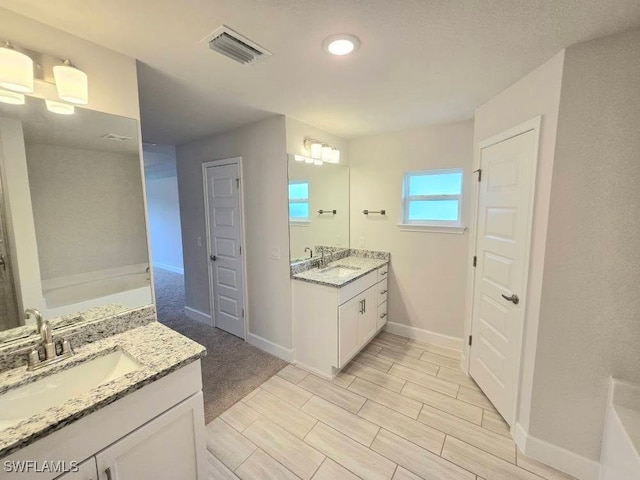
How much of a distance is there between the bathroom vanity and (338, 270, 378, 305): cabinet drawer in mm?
1363

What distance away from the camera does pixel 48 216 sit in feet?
4.42

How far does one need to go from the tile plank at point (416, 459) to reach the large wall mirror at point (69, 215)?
1.82 meters

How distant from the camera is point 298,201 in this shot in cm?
282

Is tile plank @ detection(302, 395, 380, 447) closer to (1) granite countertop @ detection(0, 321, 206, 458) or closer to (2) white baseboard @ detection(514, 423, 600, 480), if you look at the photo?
(2) white baseboard @ detection(514, 423, 600, 480)

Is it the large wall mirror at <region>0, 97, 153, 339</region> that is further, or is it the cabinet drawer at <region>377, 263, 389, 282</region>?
the cabinet drawer at <region>377, 263, 389, 282</region>

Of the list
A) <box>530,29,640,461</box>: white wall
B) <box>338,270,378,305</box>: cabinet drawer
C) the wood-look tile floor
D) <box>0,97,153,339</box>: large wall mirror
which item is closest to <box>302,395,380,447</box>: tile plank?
the wood-look tile floor

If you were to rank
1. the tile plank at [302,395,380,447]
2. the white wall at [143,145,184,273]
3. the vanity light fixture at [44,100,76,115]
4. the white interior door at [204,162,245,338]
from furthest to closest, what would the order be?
the white wall at [143,145,184,273] < the white interior door at [204,162,245,338] < the tile plank at [302,395,380,447] < the vanity light fixture at [44,100,76,115]

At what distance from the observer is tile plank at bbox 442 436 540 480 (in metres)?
1.61

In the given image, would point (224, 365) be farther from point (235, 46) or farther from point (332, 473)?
point (235, 46)

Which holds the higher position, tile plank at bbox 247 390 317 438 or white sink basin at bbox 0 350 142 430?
white sink basin at bbox 0 350 142 430

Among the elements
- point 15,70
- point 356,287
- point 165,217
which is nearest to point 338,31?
point 15,70

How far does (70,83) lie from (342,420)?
2.58 metres

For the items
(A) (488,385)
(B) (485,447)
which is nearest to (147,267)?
(B) (485,447)

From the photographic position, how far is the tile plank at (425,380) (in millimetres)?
2362
